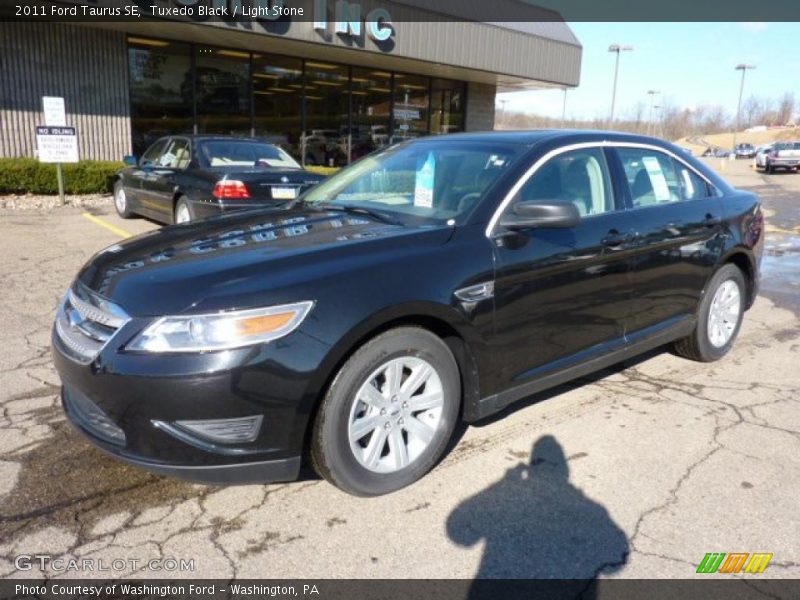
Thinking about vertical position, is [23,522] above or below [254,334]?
below

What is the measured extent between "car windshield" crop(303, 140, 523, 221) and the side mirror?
214mm

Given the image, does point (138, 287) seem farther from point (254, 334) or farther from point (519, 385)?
point (519, 385)

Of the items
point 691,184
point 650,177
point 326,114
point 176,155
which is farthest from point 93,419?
point 326,114

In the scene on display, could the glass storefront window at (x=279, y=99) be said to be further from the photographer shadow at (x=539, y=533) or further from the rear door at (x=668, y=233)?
the photographer shadow at (x=539, y=533)

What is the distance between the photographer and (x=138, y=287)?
2.65 metres

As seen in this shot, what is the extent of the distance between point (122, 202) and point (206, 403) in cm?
959

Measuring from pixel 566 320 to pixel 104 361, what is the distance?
2319 mm

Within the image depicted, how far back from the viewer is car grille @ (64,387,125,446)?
260 cm

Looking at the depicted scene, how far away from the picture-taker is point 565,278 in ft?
11.3

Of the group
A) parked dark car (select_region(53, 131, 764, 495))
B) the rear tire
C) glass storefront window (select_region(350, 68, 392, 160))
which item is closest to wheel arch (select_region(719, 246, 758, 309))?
parked dark car (select_region(53, 131, 764, 495))

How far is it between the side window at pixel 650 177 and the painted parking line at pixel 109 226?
7.25m

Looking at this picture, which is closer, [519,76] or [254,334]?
[254,334]

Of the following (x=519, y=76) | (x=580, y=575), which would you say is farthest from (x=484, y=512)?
(x=519, y=76)

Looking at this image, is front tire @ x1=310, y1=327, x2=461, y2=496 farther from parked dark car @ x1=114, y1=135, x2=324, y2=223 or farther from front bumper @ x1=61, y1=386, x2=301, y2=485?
parked dark car @ x1=114, y1=135, x2=324, y2=223
